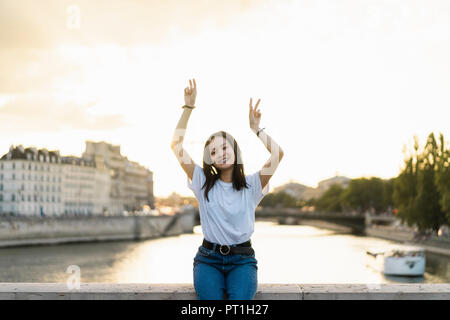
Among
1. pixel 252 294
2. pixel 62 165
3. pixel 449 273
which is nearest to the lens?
pixel 252 294

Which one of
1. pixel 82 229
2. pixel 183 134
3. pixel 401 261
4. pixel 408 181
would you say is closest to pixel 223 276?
pixel 183 134

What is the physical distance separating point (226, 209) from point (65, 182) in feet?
275

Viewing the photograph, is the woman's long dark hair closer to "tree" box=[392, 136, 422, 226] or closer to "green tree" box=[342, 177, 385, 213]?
"tree" box=[392, 136, 422, 226]

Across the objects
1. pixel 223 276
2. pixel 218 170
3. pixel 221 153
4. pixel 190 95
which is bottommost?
pixel 223 276

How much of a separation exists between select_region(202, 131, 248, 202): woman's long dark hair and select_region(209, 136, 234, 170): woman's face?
0.03 m

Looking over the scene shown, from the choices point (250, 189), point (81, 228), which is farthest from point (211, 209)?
point (81, 228)

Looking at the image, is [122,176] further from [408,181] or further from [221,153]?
[221,153]

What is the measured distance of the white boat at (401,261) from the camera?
1304 inches

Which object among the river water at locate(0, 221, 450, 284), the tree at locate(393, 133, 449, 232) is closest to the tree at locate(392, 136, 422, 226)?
the tree at locate(393, 133, 449, 232)

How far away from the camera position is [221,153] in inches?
175

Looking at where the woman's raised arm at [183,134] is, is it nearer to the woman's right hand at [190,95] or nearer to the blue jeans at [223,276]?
the woman's right hand at [190,95]
